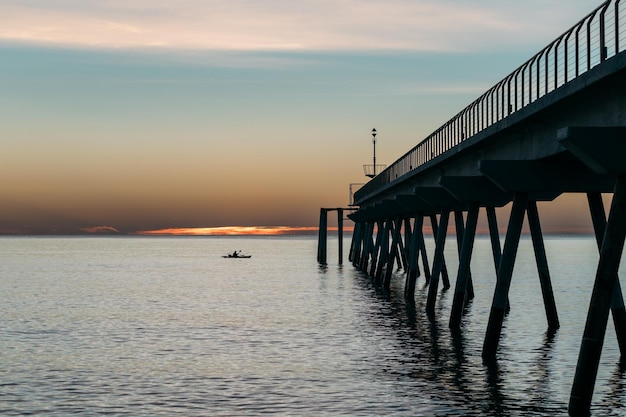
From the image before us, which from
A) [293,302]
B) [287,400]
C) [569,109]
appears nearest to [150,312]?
[293,302]

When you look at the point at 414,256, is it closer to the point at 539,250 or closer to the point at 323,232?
the point at 539,250

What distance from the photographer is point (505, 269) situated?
29734 mm

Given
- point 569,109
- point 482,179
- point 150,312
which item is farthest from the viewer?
point 150,312

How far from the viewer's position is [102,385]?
88.2 feet

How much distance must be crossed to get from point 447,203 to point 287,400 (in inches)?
868

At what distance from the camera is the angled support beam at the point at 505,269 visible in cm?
2920

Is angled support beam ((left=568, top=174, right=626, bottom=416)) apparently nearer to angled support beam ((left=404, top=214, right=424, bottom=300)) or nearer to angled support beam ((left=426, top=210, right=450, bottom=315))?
angled support beam ((left=426, top=210, right=450, bottom=315))

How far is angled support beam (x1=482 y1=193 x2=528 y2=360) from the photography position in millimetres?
29203

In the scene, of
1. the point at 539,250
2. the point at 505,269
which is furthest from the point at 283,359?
the point at 539,250

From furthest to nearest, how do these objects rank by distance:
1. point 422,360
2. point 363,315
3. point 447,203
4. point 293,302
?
1. point 293,302
2. point 363,315
3. point 447,203
4. point 422,360

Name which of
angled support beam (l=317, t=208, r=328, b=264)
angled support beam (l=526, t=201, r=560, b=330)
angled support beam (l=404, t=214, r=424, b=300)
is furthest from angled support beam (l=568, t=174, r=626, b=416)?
angled support beam (l=317, t=208, r=328, b=264)

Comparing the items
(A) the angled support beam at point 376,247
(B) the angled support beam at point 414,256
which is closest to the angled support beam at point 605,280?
(B) the angled support beam at point 414,256

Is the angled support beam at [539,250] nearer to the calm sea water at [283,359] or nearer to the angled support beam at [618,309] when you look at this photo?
the calm sea water at [283,359]

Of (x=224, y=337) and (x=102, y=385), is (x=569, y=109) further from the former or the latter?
(x=224, y=337)
